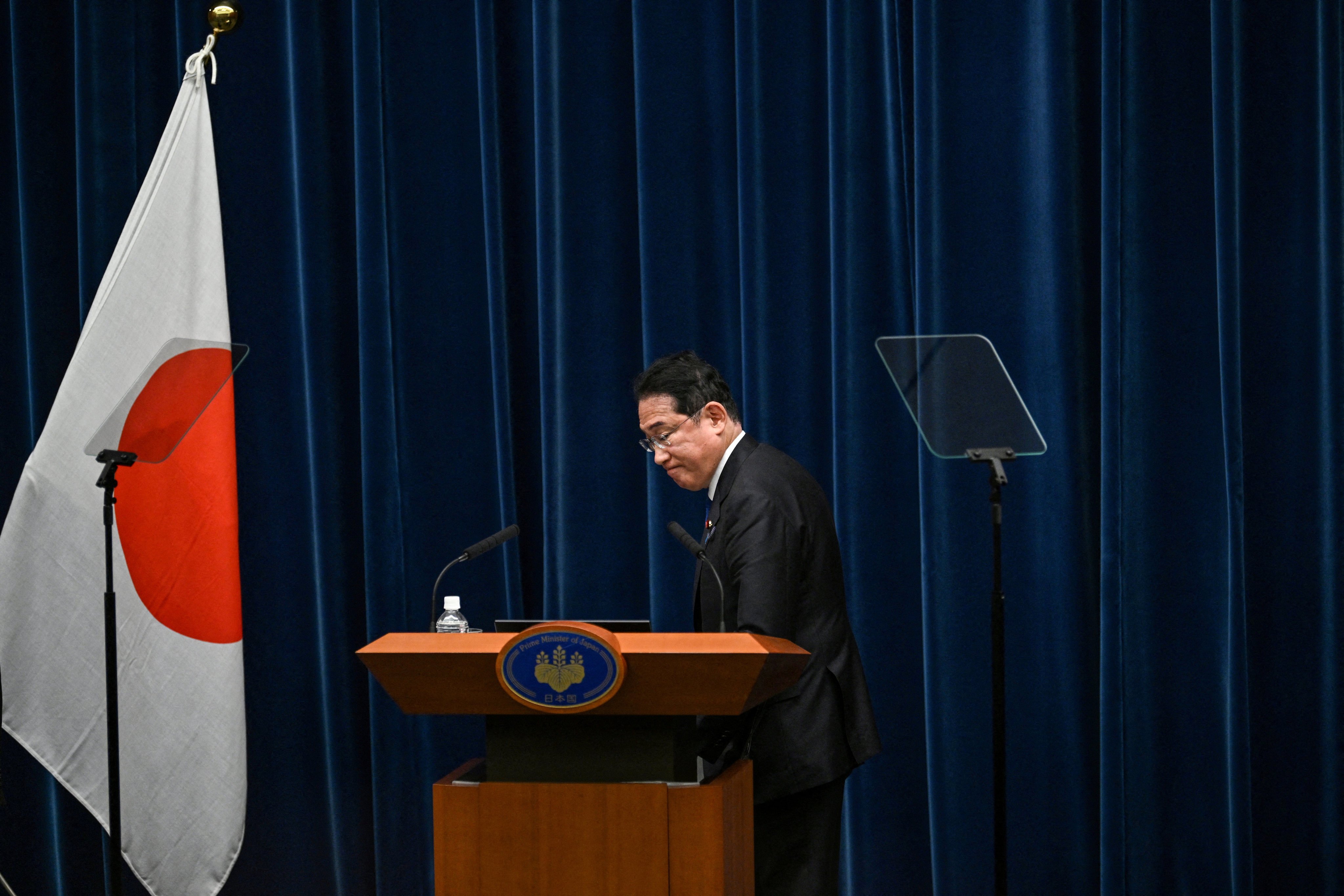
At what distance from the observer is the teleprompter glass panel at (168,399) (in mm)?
2463

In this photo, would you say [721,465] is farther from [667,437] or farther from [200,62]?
[200,62]

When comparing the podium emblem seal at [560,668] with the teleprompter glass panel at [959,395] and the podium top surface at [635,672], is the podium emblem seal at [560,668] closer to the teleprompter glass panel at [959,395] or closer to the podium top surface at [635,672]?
the podium top surface at [635,672]

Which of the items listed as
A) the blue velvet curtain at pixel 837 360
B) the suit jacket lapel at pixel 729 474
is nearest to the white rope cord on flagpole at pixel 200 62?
the blue velvet curtain at pixel 837 360

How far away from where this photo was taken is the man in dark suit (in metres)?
1.98

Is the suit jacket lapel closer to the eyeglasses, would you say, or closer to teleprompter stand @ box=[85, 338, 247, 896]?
the eyeglasses

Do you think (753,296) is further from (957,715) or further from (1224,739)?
(1224,739)

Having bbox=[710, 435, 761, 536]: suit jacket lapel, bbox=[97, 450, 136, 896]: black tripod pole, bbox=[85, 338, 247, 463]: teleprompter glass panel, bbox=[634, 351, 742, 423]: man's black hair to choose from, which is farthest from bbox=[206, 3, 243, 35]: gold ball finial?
bbox=[710, 435, 761, 536]: suit jacket lapel

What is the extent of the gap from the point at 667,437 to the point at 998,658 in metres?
0.75

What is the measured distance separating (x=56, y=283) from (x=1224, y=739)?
11.5ft

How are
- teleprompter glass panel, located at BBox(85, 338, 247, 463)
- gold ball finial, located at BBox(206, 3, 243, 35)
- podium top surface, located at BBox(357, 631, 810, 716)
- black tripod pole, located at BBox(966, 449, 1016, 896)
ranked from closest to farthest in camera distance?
podium top surface, located at BBox(357, 631, 810, 716)
black tripod pole, located at BBox(966, 449, 1016, 896)
teleprompter glass panel, located at BBox(85, 338, 247, 463)
gold ball finial, located at BBox(206, 3, 243, 35)

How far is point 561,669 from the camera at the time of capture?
1.56m

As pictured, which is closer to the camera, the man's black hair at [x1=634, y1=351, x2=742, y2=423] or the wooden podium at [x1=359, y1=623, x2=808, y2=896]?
the wooden podium at [x1=359, y1=623, x2=808, y2=896]

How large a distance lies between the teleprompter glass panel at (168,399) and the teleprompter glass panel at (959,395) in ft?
4.55

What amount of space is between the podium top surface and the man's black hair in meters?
0.69
